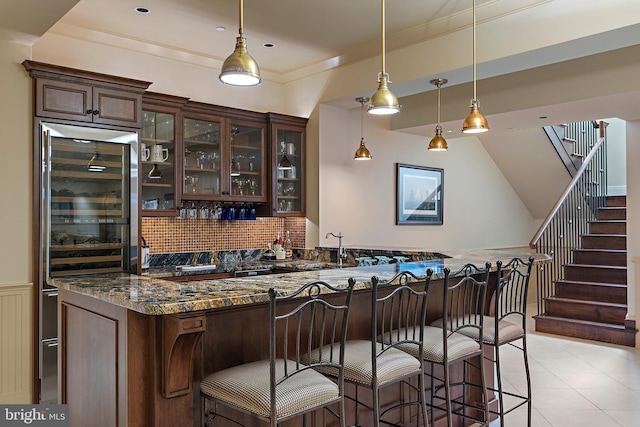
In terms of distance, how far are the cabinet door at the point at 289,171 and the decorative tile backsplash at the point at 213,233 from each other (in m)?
0.26

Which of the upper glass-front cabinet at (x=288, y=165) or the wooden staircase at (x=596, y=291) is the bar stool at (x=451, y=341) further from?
the wooden staircase at (x=596, y=291)

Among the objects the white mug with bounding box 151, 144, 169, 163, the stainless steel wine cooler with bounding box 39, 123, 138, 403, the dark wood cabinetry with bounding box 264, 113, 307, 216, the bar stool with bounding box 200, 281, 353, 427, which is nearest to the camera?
the bar stool with bounding box 200, 281, 353, 427

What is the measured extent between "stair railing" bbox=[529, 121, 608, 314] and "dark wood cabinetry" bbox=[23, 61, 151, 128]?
17.1 ft

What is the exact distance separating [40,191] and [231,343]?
2.31m

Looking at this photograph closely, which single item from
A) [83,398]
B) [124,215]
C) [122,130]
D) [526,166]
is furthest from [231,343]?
[526,166]

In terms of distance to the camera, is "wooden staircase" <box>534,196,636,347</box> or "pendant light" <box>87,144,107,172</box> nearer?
"pendant light" <box>87,144,107,172</box>

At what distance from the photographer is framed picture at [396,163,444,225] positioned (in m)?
6.57

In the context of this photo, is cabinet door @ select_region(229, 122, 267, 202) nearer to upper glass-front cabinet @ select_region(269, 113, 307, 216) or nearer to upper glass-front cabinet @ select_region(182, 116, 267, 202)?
upper glass-front cabinet @ select_region(182, 116, 267, 202)

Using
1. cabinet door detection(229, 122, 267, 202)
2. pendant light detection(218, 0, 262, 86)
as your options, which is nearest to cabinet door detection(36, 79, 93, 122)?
cabinet door detection(229, 122, 267, 202)

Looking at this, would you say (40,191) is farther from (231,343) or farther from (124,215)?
(231,343)

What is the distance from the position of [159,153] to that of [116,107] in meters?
0.69

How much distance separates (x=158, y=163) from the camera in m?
4.66

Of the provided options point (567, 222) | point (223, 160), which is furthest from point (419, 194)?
point (223, 160)

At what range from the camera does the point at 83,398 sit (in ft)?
7.95
